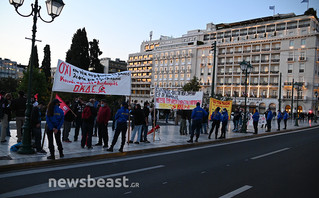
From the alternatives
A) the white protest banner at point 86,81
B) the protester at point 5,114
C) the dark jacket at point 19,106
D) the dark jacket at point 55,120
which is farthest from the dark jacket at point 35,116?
the protester at point 5,114

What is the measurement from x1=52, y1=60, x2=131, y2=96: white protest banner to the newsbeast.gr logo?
3.89 m

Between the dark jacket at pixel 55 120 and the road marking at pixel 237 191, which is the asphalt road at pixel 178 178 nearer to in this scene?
the road marking at pixel 237 191

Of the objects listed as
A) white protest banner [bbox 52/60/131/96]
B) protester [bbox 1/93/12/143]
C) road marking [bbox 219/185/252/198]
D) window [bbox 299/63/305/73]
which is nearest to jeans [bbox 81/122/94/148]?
white protest banner [bbox 52/60/131/96]

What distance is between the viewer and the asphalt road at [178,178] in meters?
5.10

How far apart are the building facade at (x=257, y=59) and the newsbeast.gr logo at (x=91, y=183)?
55774mm

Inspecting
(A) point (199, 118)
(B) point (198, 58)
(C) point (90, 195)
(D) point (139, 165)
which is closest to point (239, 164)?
(D) point (139, 165)

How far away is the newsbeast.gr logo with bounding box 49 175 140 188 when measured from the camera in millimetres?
5402

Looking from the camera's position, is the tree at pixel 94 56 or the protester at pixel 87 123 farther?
the tree at pixel 94 56

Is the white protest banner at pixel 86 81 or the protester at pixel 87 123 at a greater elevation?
the white protest banner at pixel 86 81

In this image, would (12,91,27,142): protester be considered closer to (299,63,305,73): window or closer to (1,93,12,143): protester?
(1,93,12,143): protester

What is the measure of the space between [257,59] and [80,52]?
165 ft

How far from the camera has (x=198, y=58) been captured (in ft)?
275

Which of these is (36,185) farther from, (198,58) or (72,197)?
(198,58)

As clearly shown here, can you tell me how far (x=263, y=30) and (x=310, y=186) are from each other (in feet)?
252
